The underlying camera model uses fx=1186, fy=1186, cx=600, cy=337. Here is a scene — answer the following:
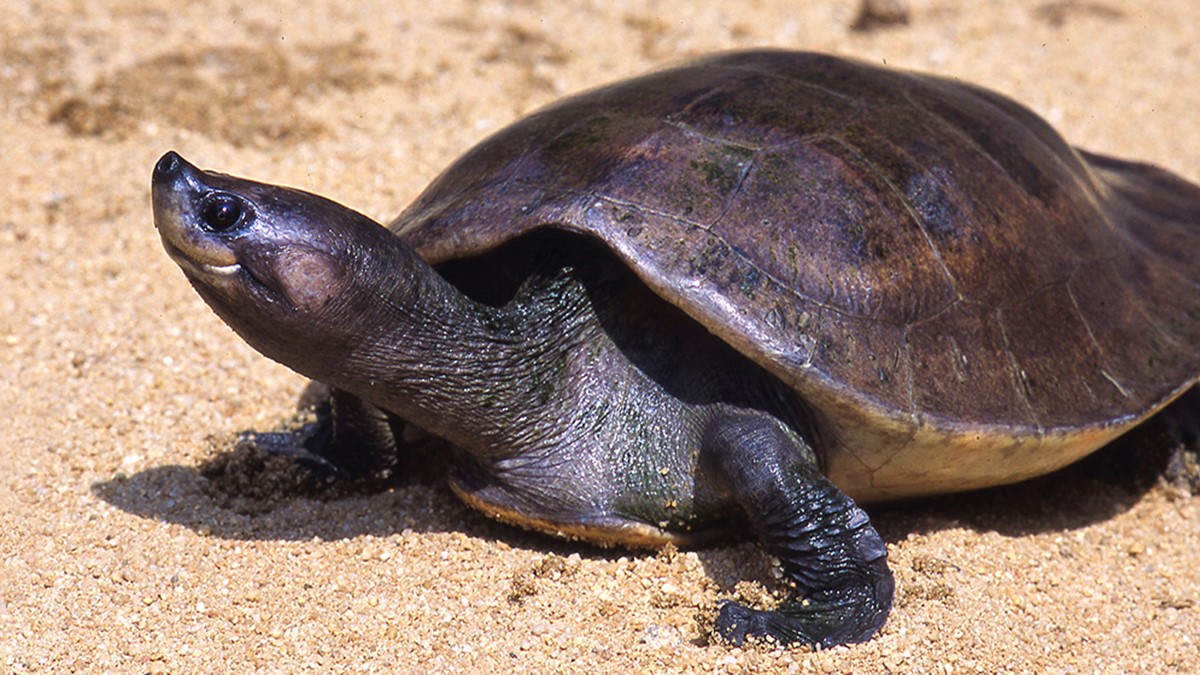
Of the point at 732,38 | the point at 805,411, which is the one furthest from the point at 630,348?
the point at 732,38

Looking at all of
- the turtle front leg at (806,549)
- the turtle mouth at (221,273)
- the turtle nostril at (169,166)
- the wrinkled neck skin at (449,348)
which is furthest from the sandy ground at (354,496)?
the turtle nostril at (169,166)

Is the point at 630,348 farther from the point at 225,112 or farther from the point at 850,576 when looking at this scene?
the point at 225,112

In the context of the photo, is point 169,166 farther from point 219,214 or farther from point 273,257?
point 273,257

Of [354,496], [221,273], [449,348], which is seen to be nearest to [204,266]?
[221,273]

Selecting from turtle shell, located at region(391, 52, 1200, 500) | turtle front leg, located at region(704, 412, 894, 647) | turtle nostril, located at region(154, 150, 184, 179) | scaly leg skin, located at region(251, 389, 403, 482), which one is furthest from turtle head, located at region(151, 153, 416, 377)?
turtle front leg, located at region(704, 412, 894, 647)

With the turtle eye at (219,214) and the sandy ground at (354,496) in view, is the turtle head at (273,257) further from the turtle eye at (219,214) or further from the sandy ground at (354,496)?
the sandy ground at (354,496)

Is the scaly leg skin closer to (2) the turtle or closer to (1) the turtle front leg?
(2) the turtle
